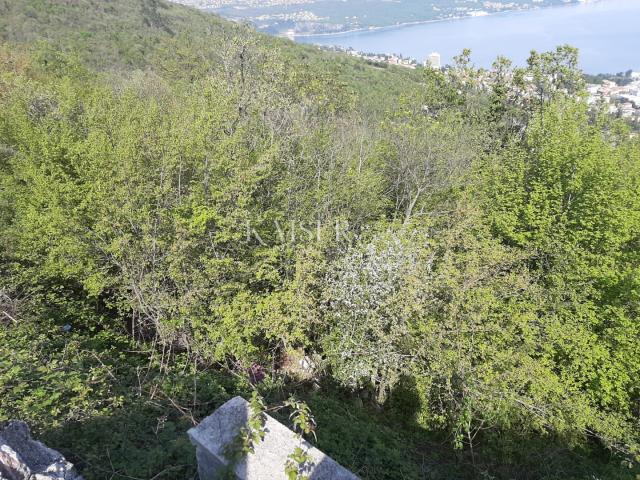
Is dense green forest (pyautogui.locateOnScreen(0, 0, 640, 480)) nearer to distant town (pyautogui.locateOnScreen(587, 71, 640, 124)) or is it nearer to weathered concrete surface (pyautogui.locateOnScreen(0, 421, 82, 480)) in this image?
weathered concrete surface (pyautogui.locateOnScreen(0, 421, 82, 480))

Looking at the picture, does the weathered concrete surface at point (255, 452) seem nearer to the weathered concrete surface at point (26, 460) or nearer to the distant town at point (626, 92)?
the weathered concrete surface at point (26, 460)

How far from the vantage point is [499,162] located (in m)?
20.2

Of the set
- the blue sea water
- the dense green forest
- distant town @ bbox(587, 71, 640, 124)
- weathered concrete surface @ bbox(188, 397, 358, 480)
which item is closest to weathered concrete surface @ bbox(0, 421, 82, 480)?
the dense green forest

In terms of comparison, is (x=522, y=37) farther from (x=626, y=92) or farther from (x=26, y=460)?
(x=26, y=460)

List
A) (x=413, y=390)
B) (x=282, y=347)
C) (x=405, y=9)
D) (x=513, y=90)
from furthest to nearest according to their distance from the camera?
(x=405, y=9) → (x=513, y=90) → (x=282, y=347) → (x=413, y=390)

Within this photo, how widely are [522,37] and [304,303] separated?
154 metres

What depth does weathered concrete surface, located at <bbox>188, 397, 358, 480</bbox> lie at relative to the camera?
4.50 meters

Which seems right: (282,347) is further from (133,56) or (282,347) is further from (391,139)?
(133,56)

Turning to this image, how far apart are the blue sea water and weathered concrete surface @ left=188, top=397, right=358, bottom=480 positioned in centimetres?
9723

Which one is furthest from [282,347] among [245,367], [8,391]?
[8,391]

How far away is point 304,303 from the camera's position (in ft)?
33.9

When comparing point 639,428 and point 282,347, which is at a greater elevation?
point 282,347

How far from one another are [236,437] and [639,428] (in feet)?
42.7

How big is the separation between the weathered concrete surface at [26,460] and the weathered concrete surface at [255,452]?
Result: 1456 mm
